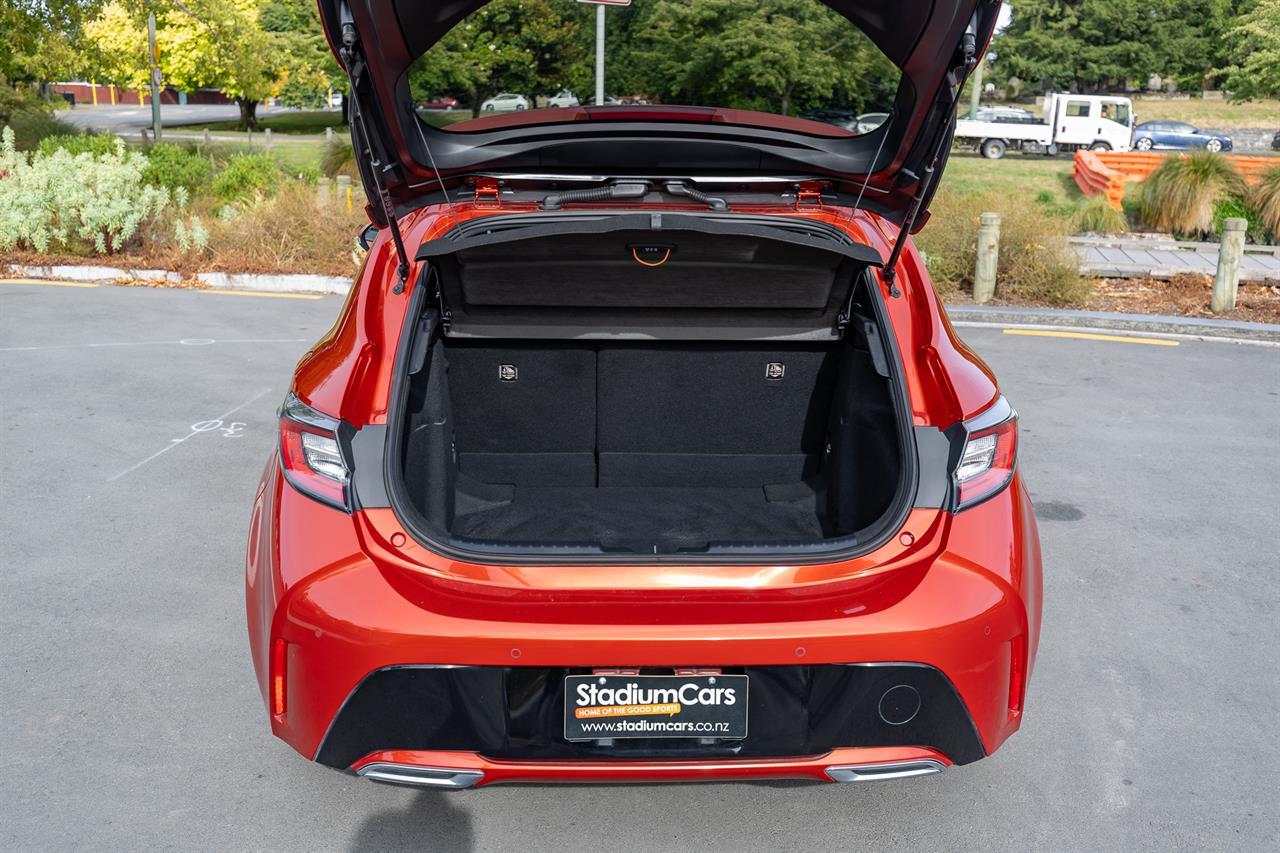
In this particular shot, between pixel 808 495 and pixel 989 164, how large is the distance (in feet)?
95.3

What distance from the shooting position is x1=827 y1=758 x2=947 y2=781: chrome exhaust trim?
7.81 feet

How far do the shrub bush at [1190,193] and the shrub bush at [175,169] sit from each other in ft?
46.6

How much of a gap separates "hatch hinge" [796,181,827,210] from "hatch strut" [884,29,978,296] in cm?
31

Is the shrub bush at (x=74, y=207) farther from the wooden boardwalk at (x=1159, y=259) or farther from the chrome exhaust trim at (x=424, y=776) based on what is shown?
the chrome exhaust trim at (x=424, y=776)

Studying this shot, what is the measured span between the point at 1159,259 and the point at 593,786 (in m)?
11.5

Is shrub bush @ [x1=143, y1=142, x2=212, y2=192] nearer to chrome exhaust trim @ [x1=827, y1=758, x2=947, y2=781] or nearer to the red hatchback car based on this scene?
the red hatchback car

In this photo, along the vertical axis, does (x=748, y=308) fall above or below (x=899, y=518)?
above

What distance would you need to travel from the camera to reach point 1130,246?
43.4ft

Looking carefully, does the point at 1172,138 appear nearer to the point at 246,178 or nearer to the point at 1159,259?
the point at 1159,259

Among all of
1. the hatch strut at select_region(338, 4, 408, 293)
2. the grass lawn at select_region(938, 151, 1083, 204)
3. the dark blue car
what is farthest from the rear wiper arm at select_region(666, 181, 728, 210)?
the dark blue car

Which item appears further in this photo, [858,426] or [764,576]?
[858,426]

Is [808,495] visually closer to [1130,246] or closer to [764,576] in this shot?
[764,576]

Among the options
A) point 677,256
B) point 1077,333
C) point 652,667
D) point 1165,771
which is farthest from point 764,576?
point 1077,333

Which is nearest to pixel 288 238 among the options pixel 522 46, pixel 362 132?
pixel 362 132
